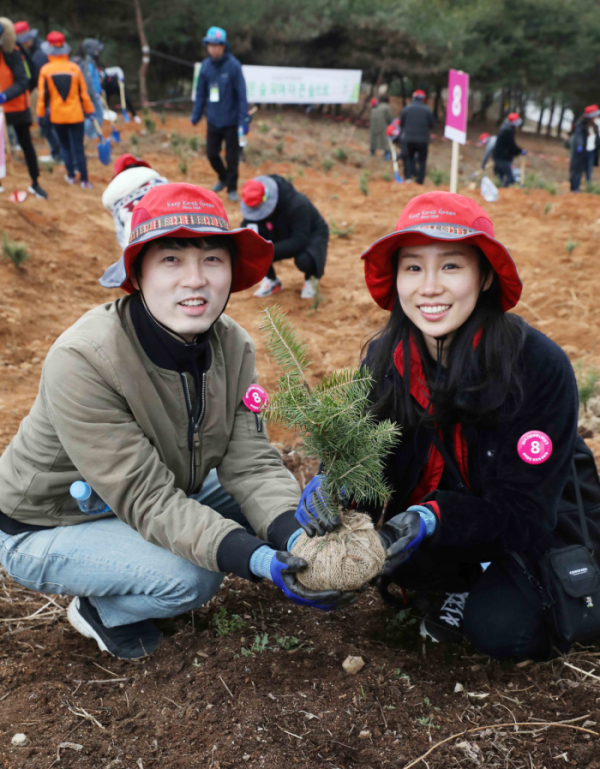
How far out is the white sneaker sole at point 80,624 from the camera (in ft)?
7.59

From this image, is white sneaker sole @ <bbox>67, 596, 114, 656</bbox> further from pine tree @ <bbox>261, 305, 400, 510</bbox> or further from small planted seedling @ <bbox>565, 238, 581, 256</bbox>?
small planted seedling @ <bbox>565, 238, 581, 256</bbox>

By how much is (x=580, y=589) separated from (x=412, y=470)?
634 mm

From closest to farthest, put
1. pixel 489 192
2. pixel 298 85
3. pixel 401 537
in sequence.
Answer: pixel 401 537, pixel 489 192, pixel 298 85

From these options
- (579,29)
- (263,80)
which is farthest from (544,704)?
(579,29)

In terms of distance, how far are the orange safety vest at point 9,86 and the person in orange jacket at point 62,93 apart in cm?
69

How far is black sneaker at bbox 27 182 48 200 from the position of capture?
8078 mm

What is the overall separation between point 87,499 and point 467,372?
1309mm

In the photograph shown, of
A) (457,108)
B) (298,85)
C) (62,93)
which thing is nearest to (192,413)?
(457,108)

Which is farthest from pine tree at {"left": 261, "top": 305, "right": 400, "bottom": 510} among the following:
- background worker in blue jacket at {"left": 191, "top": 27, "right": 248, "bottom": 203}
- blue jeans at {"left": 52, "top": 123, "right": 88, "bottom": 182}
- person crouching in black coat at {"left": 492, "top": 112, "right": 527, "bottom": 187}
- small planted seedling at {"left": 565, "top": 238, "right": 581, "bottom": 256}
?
person crouching in black coat at {"left": 492, "top": 112, "right": 527, "bottom": 187}

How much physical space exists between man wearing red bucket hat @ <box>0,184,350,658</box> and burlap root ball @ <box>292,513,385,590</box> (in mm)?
43

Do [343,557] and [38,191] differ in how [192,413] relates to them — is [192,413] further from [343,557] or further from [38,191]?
[38,191]

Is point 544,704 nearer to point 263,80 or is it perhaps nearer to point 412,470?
point 412,470

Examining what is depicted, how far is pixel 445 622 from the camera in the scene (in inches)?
94.8

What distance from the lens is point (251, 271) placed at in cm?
232
